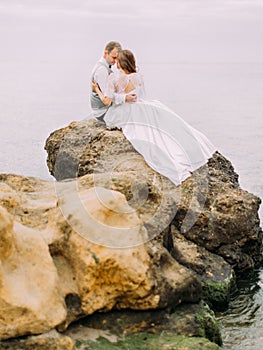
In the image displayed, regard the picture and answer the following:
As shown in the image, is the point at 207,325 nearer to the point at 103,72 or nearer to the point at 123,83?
the point at 123,83

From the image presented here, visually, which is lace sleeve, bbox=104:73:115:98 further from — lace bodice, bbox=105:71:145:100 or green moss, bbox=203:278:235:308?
green moss, bbox=203:278:235:308

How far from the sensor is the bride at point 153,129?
38.5 ft

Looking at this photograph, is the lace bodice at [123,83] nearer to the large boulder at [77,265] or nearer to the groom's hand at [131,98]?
the groom's hand at [131,98]

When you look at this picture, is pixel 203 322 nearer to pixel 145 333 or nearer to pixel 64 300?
pixel 145 333

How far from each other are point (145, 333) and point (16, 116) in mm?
37971

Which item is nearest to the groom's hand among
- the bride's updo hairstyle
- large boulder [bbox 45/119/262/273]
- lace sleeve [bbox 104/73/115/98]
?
lace sleeve [bbox 104/73/115/98]

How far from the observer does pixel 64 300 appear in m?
7.73

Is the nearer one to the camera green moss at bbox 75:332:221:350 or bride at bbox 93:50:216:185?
green moss at bbox 75:332:221:350

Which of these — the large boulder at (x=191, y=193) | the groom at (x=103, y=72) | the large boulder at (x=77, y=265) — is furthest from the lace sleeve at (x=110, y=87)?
the large boulder at (x=77, y=265)

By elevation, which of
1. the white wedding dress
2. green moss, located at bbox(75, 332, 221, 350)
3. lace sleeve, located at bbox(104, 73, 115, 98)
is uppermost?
lace sleeve, located at bbox(104, 73, 115, 98)

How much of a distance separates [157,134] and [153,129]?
0.15m

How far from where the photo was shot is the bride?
11734 mm

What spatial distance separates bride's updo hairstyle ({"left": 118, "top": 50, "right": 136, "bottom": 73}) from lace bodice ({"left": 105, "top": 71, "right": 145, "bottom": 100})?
12 cm

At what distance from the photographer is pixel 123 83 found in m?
13.0
